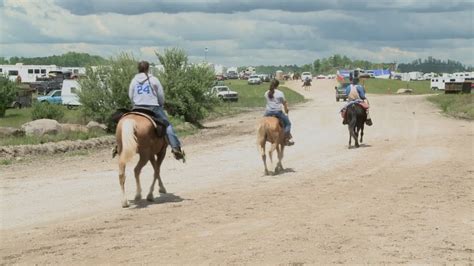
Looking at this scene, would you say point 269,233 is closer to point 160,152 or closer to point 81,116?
point 160,152

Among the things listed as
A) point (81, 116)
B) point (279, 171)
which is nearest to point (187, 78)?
point (81, 116)

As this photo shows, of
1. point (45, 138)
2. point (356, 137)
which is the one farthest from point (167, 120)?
point (45, 138)

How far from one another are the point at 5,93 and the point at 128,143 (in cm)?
3050

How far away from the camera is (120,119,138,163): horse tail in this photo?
37.3ft

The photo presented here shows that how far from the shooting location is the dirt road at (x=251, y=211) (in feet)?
26.5

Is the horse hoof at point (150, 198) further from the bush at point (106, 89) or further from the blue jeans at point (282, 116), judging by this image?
the bush at point (106, 89)

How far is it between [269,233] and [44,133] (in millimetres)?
17840

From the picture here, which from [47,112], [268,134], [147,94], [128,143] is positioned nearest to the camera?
[128,143]

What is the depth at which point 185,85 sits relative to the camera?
34.8 meters

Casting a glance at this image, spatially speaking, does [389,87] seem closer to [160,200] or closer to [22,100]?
[22,100]

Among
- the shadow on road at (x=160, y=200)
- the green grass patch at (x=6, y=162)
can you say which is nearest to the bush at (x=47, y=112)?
the green grass patch at (x=6, y=162)

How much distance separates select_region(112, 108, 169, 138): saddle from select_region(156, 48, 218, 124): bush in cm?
2233

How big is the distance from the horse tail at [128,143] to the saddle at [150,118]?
0.48 m

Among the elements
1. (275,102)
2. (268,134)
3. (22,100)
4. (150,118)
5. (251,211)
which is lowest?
(22,100)
